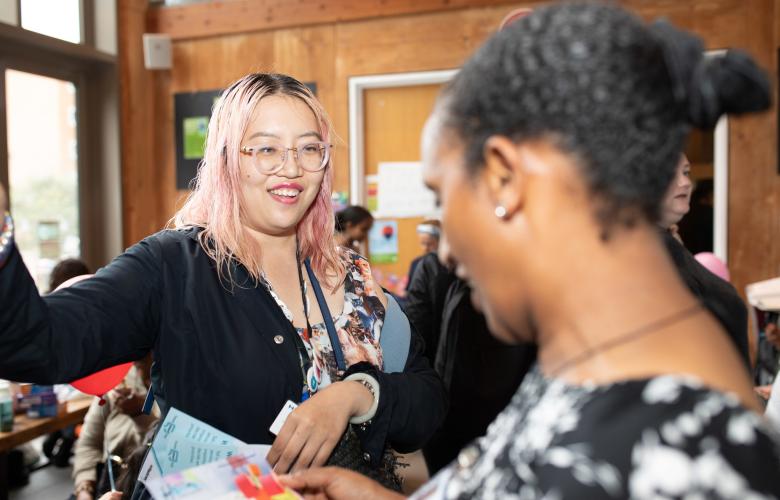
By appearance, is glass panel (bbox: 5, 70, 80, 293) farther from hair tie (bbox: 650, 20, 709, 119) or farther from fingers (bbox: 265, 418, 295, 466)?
hair tie (bbox: 650, 20, 709, 119)

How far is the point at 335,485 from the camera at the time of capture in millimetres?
1065

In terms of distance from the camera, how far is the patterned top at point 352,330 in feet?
4.60

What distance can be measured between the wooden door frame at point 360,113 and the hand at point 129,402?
2774mm

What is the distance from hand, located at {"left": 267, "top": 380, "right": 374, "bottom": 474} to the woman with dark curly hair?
57 cm

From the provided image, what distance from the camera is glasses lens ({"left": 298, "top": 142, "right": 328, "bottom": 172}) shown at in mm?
1509

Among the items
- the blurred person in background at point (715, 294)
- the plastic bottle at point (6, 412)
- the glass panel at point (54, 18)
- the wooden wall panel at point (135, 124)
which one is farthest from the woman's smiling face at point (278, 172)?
the wooden wall panel at point (135, 124)

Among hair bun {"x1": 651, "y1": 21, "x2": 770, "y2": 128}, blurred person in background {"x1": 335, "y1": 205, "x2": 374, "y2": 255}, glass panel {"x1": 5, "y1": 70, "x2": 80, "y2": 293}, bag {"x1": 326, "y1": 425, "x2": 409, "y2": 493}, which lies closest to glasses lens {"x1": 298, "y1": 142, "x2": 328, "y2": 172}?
bag {"x1": 326, "y1": 425, "x2": 409, "y2": 493}

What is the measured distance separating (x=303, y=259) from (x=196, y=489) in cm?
70

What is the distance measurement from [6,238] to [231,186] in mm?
606

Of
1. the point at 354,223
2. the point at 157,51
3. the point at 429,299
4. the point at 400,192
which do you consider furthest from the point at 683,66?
the point at 157,51

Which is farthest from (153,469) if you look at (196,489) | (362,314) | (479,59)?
(479,59)

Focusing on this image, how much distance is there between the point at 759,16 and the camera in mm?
4359

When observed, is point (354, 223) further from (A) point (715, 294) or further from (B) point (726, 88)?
(B) point (726, 88)

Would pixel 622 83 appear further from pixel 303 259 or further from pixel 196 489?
pixel 303 259
